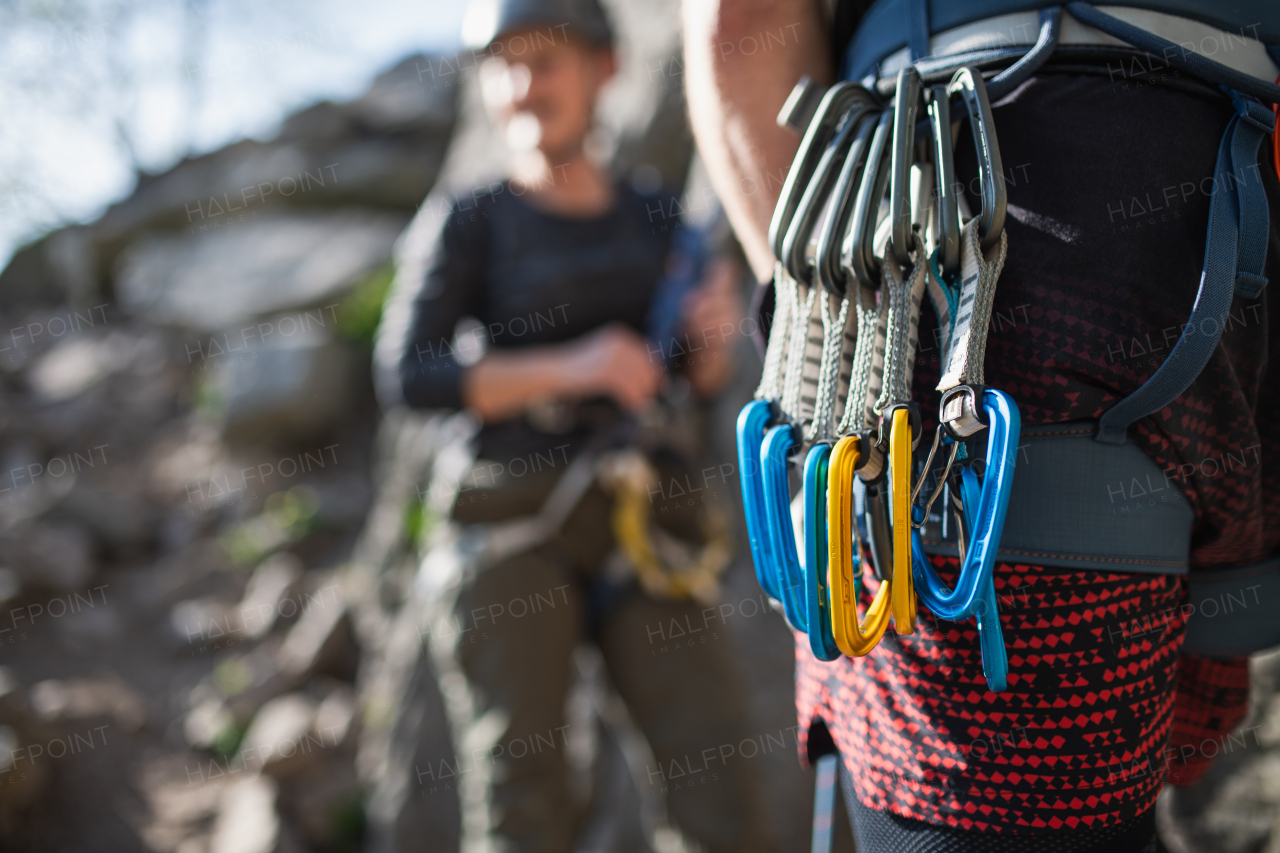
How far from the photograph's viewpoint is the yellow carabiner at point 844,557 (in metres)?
0.73

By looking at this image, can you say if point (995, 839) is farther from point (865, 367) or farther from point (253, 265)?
point (253, 265)

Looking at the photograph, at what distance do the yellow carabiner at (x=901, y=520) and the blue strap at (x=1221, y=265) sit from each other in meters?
0.22

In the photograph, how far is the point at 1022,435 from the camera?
786mm

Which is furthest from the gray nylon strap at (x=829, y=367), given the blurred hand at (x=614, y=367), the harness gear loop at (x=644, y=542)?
the harness gear loop at (x=644, y=542)

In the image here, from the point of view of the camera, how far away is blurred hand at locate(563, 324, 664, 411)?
212cm

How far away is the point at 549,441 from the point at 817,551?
1.56 meters

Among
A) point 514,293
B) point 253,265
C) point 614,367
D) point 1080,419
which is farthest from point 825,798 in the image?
point 253,265

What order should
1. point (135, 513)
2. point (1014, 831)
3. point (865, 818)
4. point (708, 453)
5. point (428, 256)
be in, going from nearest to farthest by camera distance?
point (1014, 831) → point (865, 818) → point (428, 256) → point (708, 453) → point (135, 513)

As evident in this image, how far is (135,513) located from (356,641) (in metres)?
3.40

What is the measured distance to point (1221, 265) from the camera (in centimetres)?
75

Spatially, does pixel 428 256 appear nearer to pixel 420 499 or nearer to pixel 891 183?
pixel 891 183

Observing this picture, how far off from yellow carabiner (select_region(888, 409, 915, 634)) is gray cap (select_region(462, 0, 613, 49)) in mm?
1922

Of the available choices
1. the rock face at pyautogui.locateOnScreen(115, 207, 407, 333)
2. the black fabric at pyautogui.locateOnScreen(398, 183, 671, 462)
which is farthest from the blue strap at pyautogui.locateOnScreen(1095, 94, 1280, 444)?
the rock face at pyautogui.locateOnScreen(115, 207, 407, 333)

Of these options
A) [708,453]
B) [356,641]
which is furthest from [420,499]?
[708,453]
